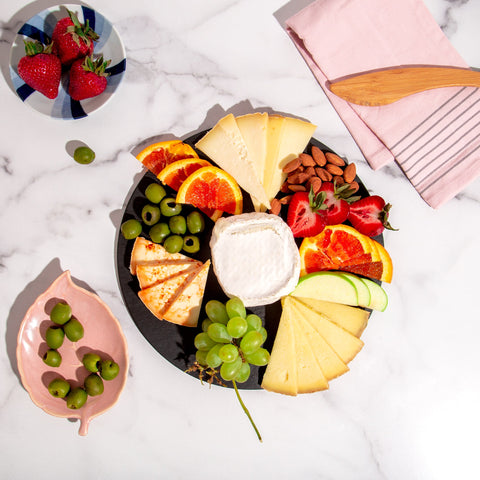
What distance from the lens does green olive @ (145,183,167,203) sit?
62.1 inches

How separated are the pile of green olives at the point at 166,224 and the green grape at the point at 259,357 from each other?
1.40 feet

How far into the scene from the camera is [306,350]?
1.61 metres

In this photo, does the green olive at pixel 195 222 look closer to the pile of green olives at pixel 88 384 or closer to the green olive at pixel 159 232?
the green olive at pixel 159 232

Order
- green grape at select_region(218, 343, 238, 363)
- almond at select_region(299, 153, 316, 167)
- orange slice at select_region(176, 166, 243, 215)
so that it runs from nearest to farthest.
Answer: green grape at select_region(218, 343, 238, 363) → orange slice at select_region(176, 166, 243, 215) → almond at select_region(299, 153, 316, 167)

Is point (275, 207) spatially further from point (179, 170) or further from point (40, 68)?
point (40, 68)

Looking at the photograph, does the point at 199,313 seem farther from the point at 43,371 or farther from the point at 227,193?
the point at 43,371

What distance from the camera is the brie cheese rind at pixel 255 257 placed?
1.56m

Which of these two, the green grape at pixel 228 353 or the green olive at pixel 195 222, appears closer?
the green grape at pixel 228 353

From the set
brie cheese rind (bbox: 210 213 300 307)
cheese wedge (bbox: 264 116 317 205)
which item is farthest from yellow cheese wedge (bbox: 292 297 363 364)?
cheese wedge (bbox: 264 116 317 205)

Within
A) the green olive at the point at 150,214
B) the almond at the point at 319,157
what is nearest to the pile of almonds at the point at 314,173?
the almond at the point at 319,157

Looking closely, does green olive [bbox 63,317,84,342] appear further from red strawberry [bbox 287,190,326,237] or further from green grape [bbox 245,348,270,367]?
red strawberry [bbox 287,190,326,237]

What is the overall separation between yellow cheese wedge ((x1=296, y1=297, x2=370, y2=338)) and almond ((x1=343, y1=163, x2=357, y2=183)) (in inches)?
18.7

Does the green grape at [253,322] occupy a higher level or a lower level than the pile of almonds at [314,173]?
lower

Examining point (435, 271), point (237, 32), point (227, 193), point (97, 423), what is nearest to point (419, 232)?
point (435, 271)
